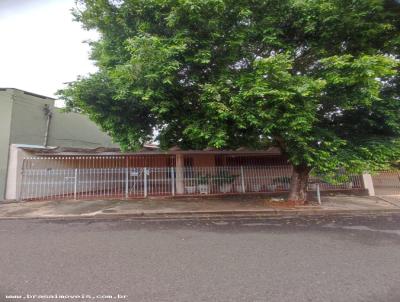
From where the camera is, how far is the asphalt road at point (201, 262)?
273 centimetres

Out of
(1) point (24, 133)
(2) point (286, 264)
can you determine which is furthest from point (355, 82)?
(1) point (24, 133)

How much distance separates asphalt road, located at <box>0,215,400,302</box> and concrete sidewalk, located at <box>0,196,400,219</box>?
1341 millimetres

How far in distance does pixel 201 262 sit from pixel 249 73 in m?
4.85

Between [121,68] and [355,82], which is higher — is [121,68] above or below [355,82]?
above

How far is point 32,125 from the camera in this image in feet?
36.0

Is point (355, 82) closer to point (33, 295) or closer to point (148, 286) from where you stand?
point (148, 286)

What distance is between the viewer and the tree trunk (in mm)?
8469

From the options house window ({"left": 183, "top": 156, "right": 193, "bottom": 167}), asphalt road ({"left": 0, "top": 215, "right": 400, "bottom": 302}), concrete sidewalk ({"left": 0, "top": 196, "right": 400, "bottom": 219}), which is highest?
house window ({"left": 183, "top": 156, "right": 193, "bottom": 167})

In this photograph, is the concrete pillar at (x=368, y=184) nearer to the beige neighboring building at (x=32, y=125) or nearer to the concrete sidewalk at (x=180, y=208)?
the concrete sidewalk at (x=180, y=208)

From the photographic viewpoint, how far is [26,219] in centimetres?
686

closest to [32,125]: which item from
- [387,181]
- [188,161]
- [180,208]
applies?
[188,161]

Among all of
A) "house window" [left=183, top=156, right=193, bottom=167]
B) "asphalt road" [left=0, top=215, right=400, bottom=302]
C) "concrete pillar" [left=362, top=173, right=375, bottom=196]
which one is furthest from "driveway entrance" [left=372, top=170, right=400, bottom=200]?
"house window" [left=183, top=156, right=193, bottom=167]

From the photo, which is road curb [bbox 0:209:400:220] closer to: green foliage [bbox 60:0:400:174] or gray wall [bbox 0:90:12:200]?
green foliage [bbox 60:0:400:174]

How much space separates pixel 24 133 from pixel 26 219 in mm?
5772
